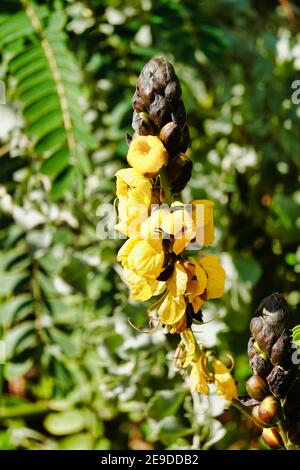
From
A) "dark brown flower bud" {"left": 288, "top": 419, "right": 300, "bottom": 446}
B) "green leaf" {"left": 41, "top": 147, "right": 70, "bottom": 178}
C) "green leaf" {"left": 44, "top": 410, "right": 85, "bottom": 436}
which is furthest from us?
"green leaf" {"left": 44, "top": 410, "right": 85, "bottom": 436}

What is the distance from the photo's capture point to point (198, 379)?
103 centimetres

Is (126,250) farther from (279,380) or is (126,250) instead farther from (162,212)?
(279,380)

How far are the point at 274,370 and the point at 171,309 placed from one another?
14cm

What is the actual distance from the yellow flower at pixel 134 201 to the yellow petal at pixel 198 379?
8.2 inches

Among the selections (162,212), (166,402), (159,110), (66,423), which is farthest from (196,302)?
(66,423)

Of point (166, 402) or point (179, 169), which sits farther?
point (166, 402)

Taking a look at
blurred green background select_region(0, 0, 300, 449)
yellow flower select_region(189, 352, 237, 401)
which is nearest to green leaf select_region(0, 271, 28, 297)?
blurred green background select_region(0, 0, 300, 449)

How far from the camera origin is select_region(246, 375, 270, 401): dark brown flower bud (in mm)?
988

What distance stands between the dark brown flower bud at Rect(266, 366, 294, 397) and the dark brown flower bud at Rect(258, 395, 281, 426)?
0.02m

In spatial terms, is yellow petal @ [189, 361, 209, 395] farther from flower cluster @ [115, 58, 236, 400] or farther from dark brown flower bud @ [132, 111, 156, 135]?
dark brown flower bud @ [132, 111, 156, 135]

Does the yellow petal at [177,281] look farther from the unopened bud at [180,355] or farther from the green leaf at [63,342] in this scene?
the green leaf at [63,342]

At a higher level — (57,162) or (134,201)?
(134,201)

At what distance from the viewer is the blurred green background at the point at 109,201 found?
1.51 metres

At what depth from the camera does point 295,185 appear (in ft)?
6.13
